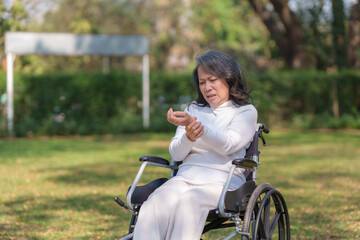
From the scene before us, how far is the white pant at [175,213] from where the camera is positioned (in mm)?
3539

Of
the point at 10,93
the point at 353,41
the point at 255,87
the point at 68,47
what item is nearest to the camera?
the point at 255,87

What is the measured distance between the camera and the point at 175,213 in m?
3.62

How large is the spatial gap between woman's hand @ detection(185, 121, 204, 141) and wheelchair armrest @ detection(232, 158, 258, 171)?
26 centimetres

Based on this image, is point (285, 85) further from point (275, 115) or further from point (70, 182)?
point (70, 182)

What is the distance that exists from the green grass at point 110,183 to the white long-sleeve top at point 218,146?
1718 mm

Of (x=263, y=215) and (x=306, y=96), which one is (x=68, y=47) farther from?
(x=263, y=215)

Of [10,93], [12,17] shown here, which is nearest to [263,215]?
[12,17]

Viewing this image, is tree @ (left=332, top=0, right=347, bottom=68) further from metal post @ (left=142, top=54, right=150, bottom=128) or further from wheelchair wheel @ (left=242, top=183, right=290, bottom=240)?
wheelchair wheel @ (left=242, top=183, right=290, bottom=240)

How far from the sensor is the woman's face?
4078mm

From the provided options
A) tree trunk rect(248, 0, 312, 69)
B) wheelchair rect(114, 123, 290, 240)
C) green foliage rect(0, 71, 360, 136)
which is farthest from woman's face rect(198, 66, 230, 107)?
tree trunk rect(248, 0, 312, 69)

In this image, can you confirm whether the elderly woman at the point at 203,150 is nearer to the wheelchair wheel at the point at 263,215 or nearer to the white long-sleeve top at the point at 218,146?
the white long-sleeve top at the point at 218,146

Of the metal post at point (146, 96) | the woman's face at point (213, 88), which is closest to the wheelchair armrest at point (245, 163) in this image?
the woman's face at point (213, 88)

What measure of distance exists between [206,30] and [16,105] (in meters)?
30.6

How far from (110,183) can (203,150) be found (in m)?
5.00
